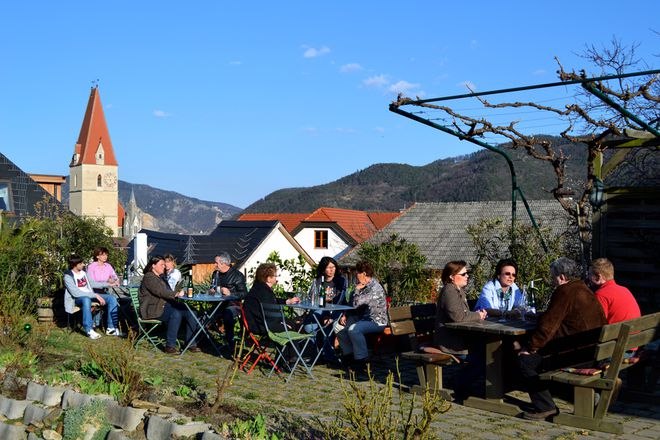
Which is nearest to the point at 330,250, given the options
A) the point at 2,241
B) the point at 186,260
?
the point at 186,260

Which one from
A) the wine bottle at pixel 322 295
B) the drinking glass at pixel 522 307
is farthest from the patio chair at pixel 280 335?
the drinking glass at pixel 522 307

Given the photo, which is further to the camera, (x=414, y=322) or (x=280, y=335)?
(x=280, y=335)

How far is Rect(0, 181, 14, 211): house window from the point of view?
3241 centimetres

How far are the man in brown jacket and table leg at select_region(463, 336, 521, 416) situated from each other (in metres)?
0.32

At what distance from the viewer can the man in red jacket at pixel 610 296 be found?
6.77 meters

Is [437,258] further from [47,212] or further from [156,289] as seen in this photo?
[156,289]

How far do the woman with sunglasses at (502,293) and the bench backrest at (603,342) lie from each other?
Answer: 72.0 inches

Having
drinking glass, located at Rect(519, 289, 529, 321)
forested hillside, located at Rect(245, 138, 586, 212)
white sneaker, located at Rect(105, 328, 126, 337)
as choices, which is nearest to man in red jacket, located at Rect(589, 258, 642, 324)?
drinking glass, located at Rect(519, 289, 529, 321)

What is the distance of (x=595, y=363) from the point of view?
20.8 feet

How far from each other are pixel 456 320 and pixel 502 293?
4.99ft

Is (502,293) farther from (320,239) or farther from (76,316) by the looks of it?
(320,239)

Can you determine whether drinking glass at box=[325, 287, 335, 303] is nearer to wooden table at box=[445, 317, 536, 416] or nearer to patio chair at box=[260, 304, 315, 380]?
patio chair at box=[260, 304, 315, 380]

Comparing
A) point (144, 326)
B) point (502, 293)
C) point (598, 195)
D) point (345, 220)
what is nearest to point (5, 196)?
point (144, 326)

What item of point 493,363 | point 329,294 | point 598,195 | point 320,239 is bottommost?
point 493,363
